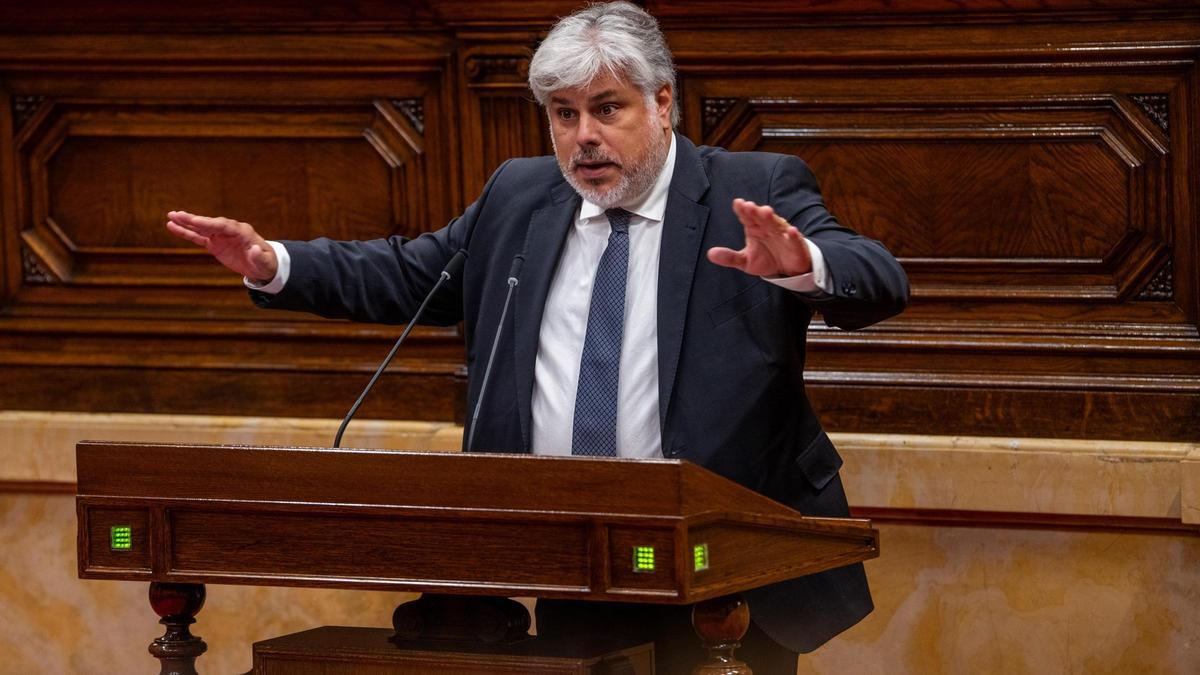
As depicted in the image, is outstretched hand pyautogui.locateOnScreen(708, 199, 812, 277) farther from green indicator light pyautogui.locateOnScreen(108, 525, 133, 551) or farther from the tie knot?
green indicator light pyautogui.locateOnScreen(108, 525, 133, 551)

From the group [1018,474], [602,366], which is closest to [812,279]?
[602,366]

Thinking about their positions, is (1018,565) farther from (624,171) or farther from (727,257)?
(727,257)

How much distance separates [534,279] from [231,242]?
1.70 feet

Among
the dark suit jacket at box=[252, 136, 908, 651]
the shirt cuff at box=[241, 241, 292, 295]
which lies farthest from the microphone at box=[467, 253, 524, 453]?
the shirt cuff at box=[241, 241, 292, 295]

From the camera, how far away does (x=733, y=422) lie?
2.77 m

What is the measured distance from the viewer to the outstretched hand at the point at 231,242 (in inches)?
108

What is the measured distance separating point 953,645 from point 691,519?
6.64 feet

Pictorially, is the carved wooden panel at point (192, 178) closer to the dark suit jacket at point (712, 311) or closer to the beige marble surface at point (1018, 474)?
the beige marble surface at point (1018, 474)

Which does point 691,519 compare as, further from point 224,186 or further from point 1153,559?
point 224,186

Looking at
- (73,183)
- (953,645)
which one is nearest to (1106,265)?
(953,645)

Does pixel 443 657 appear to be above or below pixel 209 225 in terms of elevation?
below

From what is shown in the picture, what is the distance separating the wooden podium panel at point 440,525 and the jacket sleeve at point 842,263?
344mm

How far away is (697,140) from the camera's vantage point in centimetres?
418

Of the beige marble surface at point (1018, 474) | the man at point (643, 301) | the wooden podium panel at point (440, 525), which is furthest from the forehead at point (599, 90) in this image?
the beige marble surface at point (1018, 474)
